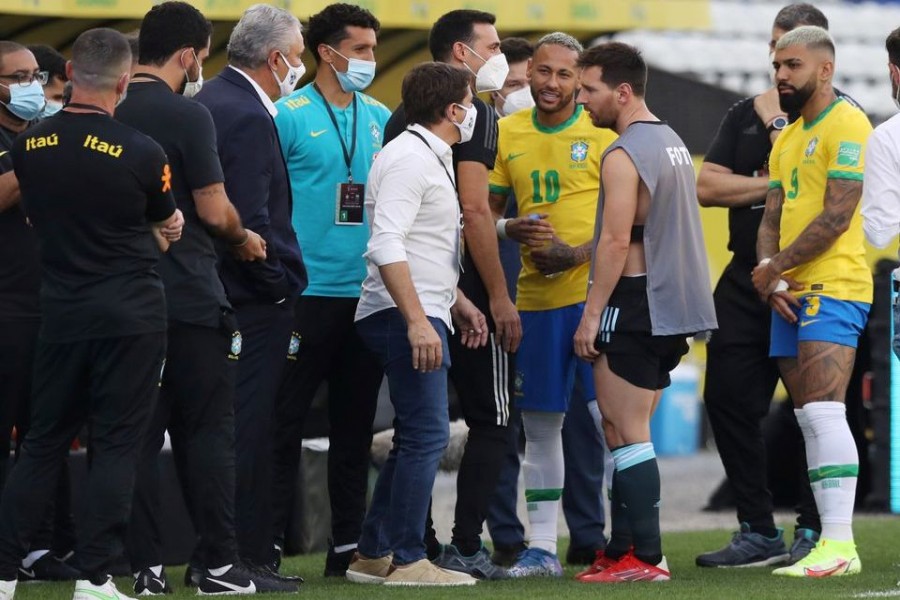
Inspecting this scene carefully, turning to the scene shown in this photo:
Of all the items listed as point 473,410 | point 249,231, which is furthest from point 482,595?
point 249,231

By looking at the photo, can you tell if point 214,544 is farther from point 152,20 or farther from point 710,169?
point 710,169

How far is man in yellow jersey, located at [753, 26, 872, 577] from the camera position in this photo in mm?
6117

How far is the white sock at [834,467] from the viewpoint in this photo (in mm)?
6090

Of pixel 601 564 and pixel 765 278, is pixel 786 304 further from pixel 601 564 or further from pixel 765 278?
pixel 601 564

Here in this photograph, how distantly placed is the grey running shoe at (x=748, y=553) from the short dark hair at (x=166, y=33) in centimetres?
291

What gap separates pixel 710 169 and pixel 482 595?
238cm

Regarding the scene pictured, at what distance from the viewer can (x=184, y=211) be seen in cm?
539

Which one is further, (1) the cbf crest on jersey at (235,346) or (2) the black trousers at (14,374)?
(2) the black trousers at (14,374)

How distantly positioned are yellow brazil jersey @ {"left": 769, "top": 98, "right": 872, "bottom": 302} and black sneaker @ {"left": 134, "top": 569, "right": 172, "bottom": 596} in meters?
2.56

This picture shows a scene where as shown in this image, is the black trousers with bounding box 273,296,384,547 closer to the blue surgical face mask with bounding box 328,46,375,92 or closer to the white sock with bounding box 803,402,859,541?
the blue surgical face mask with bounding box 328,46,375,92

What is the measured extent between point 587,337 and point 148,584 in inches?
67.6

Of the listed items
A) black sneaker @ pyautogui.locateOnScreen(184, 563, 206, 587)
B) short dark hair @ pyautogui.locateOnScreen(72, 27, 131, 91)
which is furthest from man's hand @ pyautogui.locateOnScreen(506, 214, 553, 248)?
short dark hair @ pyautogui.locateOnScreen(72, 27, 131, 91)

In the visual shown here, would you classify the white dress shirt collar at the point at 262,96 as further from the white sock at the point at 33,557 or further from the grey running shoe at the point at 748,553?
the grey running shoe at the point at 748,553

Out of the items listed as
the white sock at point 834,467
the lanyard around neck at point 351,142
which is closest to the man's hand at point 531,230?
the lanyard around neck at point 351,142
